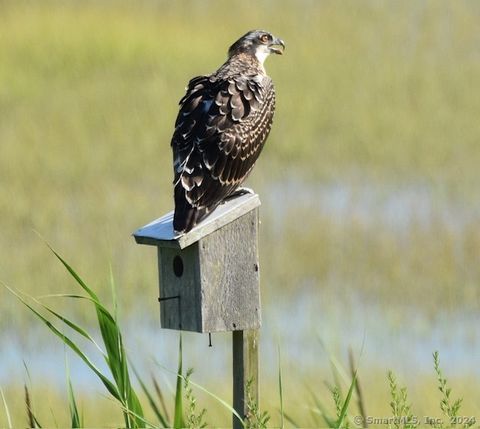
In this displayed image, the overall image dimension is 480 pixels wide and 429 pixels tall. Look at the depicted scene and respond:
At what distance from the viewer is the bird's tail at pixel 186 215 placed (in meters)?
6.84

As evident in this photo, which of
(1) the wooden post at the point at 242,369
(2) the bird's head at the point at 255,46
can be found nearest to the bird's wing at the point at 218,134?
(1) the wooden post at the point at 242,369

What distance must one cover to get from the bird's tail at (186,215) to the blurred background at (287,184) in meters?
0.35

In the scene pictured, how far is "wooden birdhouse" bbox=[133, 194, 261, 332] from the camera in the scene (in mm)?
6871

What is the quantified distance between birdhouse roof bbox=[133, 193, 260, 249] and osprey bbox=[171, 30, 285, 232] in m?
0.04

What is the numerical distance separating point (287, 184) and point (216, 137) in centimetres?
852

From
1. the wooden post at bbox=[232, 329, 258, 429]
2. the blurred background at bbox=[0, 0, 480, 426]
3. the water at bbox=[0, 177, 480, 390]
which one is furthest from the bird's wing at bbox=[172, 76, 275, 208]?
the water at bbox=[0, 177, 480, 390]

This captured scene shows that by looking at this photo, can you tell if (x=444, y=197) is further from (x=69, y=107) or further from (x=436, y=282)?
(x=69, y=107)

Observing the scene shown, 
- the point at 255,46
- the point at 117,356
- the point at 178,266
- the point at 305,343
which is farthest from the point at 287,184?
the point at 117,356

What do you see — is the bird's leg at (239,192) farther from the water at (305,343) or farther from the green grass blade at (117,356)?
the water at (305,343)

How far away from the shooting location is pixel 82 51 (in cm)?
2145

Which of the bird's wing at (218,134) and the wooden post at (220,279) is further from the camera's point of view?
the bird's wing at (218,134)

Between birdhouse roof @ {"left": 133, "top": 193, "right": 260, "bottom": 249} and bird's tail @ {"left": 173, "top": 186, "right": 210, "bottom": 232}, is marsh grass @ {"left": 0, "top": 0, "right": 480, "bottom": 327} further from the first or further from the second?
bird's tail @ {"left": 173, "top": 186, "right": 210, "bottom": 232}

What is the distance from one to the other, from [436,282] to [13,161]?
561cm

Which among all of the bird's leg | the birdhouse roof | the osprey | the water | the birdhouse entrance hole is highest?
the osprey
